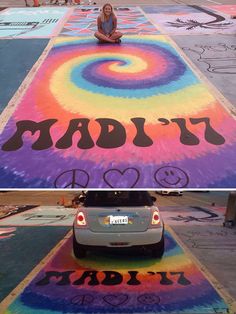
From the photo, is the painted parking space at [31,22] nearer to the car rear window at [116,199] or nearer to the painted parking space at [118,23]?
the painted parking space at [118,23]

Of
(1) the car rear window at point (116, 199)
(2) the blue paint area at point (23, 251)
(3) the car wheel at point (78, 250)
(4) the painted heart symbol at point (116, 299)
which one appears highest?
(1) the car rear window at point (116, 199)

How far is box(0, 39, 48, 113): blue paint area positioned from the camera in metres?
7.48

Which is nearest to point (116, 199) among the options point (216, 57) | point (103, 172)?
point (103, 172)

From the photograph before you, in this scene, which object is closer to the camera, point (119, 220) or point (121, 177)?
point (121, 177)

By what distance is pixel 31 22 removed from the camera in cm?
1348

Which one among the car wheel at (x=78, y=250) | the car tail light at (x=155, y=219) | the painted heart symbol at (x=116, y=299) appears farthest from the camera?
the car wheel at (x=78, y=250)

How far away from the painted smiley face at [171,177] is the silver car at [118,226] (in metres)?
3.31

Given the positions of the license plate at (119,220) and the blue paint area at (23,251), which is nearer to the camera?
the blue paint area at (23,251)

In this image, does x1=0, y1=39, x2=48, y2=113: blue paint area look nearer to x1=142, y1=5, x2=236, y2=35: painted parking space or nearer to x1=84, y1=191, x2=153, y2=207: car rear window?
x1=84, y1=191, x2=153, y2=207: car rear window

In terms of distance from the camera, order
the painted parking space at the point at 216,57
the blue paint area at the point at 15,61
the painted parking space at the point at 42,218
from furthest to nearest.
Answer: the painted parking space at the point at 42,218, the painted parking space at the point at 216,57, the blue paint area at the point at 15,61

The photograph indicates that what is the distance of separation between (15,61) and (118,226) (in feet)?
13.4

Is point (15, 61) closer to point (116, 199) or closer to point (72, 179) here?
point (116, 199)

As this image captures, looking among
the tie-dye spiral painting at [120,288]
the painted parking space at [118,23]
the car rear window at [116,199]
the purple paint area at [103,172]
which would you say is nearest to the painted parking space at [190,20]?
the painted parking space at [118,23]

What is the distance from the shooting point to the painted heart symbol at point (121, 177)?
4852 millimetres
